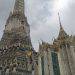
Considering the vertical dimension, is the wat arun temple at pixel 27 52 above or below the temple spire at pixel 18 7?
below

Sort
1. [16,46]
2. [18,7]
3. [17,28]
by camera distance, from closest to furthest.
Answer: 1. [16,46]
2. [17,28]
3. [18,7]

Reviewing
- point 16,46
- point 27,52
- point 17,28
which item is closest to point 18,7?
point 17,28

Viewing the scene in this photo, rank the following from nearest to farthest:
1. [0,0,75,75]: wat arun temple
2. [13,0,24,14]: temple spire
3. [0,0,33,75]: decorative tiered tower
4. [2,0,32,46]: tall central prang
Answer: [0,0,75,75]: wat arun temple → [0,0,33,75]: decorative tiered tower → [2,0,32,46]: tall central prang → [13,0,24,14]: temple spire

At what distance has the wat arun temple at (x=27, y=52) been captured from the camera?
40.3 meters

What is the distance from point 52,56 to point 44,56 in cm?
225

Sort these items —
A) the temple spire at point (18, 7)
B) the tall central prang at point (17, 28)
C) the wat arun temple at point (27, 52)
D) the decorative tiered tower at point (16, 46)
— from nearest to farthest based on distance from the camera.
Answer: the wat arun temple at point (27, 52), the decorative tiered tower at point (16, 46), the tall central prang at point (17, 28), the temple spire at point (18, 7)

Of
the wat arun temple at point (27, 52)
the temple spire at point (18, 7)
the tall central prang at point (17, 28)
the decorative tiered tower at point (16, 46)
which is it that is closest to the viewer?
the wat arun temple at point (27, 52)

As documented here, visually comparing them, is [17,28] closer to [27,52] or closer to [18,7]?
[18,7]

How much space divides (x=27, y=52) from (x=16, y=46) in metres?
5.12

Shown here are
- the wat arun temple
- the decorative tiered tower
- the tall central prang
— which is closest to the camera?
the wat arun temple

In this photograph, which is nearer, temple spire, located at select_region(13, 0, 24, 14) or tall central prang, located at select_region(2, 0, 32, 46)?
tall central prang, located at select_region(2, 0, 32, 46)

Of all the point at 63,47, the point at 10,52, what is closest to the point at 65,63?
the point at 63,47

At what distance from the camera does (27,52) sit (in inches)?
2623

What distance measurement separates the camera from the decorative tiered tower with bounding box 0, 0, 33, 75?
196 feet
